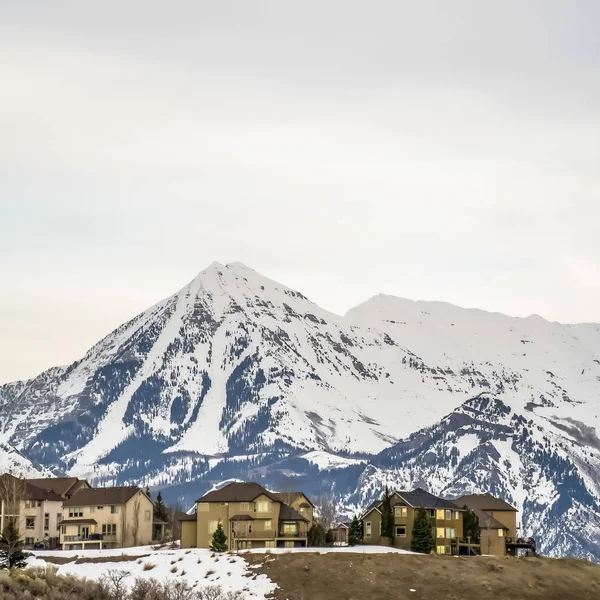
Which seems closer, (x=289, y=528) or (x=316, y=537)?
(x=316, y=537)

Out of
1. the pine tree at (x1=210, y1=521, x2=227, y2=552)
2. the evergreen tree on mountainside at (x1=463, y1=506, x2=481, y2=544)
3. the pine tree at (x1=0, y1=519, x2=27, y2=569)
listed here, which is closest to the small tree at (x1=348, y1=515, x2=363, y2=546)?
the evergreen tree on mountainside at (x1=463, y1=506, x2=481, y2=544)

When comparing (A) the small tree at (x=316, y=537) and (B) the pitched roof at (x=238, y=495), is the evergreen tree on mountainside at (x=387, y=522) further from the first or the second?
(B) the pitched roof at (x=238, y=495)

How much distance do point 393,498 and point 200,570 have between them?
46595mm

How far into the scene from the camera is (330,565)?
507 feet

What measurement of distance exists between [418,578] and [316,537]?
1792 inches

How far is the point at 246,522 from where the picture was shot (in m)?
194

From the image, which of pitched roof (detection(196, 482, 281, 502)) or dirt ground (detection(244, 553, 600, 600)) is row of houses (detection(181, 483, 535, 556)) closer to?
pitched roof (detection(196, 482, 281, 502))

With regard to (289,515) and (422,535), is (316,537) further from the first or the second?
(422,535)

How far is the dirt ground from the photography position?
14588 centimetres

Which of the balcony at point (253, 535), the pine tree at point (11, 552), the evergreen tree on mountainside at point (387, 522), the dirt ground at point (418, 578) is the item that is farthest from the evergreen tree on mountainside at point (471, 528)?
the pine tree at point (11, 552)

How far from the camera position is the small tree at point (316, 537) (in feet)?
637

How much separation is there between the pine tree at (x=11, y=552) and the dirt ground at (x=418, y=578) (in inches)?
1026

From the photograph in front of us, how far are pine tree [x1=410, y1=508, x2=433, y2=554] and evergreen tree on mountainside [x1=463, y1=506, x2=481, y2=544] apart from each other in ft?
38.7

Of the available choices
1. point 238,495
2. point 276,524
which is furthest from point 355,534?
point 238,495
